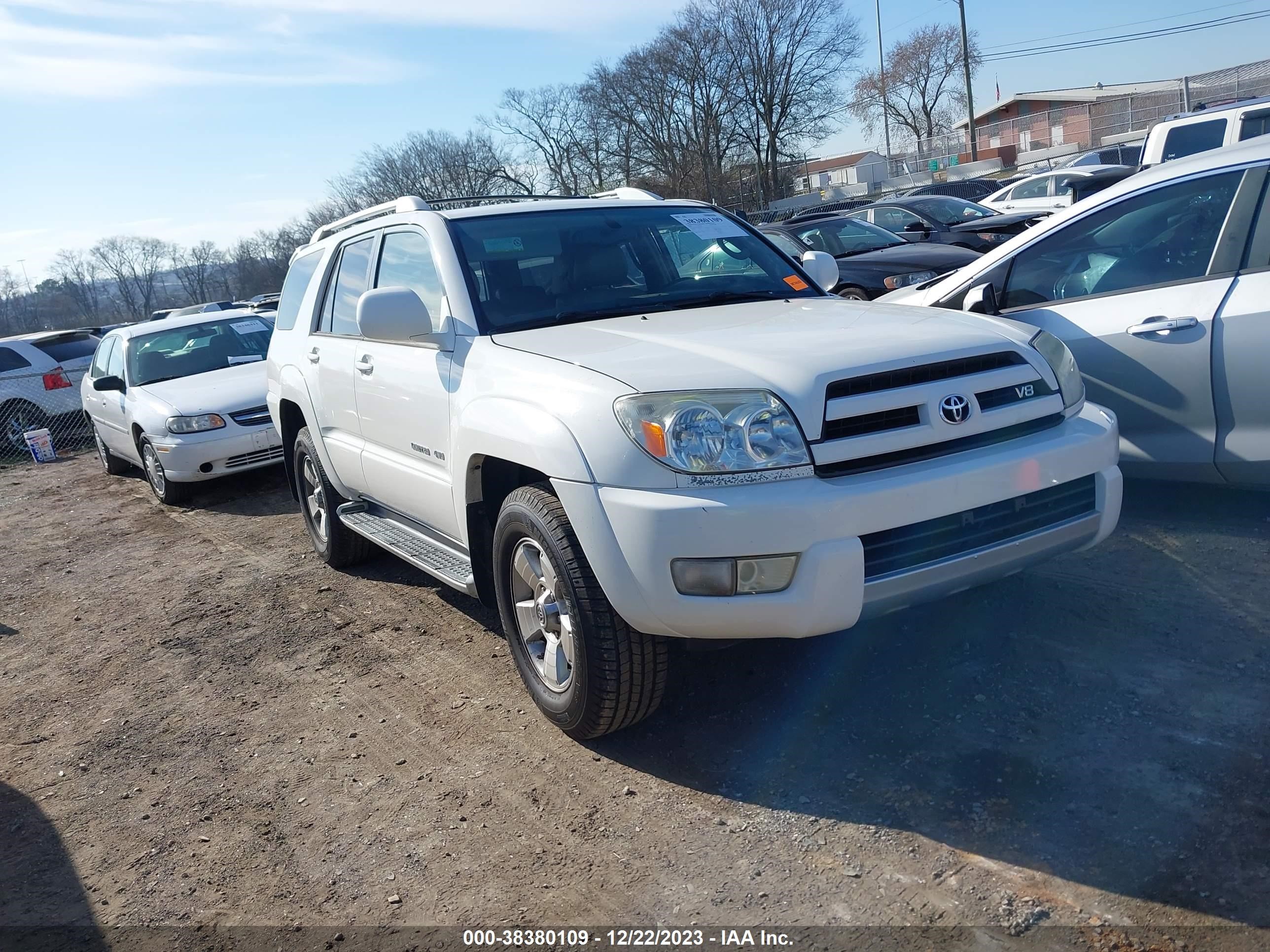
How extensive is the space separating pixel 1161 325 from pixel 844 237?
24.2 ft

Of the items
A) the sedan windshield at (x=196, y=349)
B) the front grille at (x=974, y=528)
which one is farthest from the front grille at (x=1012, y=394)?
the sedan windshield at (x=196, y=349)

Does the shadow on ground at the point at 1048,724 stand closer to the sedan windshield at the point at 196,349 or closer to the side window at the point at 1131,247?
the side window at the point at 1131,247

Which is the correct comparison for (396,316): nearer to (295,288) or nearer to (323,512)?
(323,512)

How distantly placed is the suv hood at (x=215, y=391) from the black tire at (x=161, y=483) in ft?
1.50

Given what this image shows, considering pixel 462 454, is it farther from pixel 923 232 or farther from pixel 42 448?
pixel 42 448

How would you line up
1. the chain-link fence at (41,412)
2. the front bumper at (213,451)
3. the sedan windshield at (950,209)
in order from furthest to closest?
the sedan windshield at (950,209) < the chain-link fence at (41,412) < the front bumper at (213,451)

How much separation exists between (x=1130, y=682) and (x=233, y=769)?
3.19 meters

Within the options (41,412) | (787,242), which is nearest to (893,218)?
(787,242)

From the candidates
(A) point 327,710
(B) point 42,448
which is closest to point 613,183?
(B) point 42,448

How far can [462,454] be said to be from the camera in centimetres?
376

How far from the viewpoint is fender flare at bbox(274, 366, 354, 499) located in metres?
5.45

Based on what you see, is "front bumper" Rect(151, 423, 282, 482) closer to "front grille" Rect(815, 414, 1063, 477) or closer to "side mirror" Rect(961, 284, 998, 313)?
"side mirror" Rect(961, 284, 998, 313)

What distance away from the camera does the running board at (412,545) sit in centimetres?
405

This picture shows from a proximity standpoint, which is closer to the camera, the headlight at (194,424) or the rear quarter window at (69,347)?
the headlight at (194,424)
